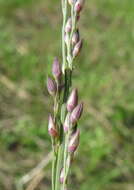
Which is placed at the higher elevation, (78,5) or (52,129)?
(78,5)

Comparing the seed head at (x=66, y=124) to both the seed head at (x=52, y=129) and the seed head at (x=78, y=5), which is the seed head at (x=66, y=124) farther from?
the seed head at (x=78, y=5)

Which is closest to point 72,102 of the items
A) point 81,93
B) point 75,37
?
point 75,37

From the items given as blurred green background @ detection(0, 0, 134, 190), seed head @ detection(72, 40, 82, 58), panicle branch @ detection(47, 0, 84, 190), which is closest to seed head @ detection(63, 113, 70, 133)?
panicle branch @ detection(47, 0, 84, 190)

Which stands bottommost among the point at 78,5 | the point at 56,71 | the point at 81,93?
the point at 81,93

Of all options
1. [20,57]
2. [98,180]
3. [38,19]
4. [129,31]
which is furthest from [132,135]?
[38,19]

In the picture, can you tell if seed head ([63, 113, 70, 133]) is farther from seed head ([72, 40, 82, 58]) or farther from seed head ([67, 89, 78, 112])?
seed head ([72, 40, 82, 58])

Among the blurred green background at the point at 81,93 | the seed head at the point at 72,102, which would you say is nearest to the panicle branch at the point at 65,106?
the seed head at the point at 72,102

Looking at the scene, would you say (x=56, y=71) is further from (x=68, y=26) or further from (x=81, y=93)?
(x=81, y=93)

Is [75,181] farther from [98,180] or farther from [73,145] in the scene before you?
[73,145]
